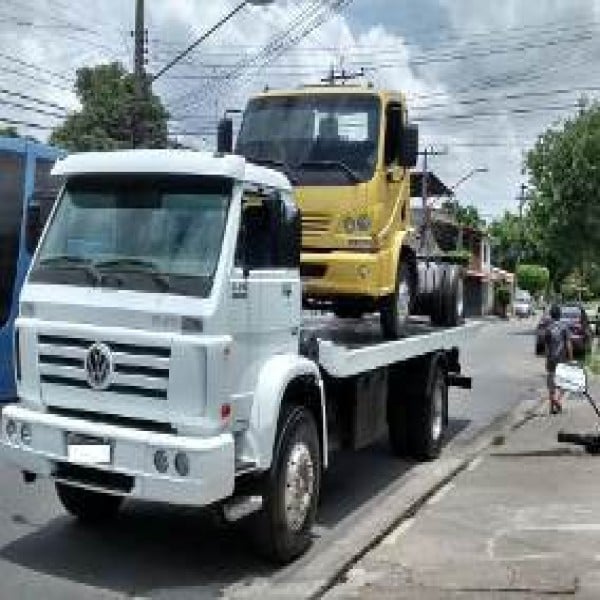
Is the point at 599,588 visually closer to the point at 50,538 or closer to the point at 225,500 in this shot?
the point at 225,500

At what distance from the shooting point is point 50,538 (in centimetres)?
937

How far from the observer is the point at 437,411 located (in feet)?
46.1

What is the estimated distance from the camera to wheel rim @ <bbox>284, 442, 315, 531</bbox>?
8.89 m

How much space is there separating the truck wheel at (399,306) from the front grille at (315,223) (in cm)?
108

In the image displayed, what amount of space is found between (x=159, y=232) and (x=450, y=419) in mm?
10378

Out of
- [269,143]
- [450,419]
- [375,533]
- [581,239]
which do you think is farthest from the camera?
[581,239]

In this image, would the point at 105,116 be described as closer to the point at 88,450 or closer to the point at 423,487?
the point at 423,487

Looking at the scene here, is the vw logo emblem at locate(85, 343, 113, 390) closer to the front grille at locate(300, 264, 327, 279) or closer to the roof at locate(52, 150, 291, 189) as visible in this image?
the roof at locate(52, 150, 291, 189)

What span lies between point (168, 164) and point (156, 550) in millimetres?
2728

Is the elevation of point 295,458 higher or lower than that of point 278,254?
lower

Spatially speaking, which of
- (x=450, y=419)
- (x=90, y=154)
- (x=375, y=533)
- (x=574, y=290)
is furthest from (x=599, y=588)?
(x=574, y=290)

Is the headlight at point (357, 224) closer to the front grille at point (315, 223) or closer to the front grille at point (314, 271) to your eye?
the front grille at point (315, 223)

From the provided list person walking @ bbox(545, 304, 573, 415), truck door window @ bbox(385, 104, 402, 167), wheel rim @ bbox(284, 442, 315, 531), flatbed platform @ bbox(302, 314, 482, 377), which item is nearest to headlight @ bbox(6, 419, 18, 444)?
wheel rim @ bbox(284, 442, 315, 531)

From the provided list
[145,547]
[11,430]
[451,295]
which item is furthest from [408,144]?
[11,430]
